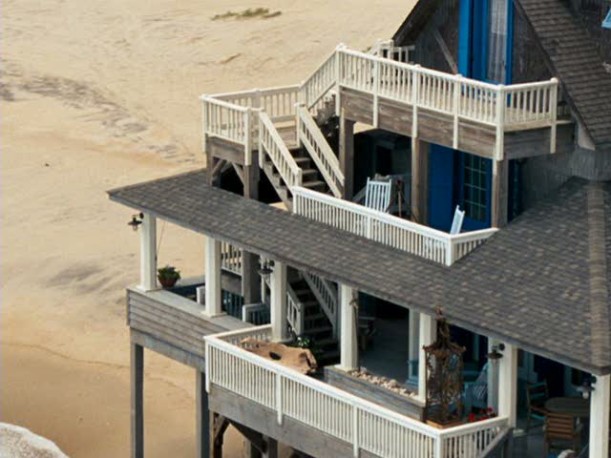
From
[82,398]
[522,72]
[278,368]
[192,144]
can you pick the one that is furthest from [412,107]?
[192,144]

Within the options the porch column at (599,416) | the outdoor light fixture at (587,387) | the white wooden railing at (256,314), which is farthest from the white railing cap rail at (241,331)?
the porch column at (599,416)

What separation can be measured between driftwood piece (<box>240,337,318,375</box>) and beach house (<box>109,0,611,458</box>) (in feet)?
0.19

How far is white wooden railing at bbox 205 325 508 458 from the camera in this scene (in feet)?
142

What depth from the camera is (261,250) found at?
156ft

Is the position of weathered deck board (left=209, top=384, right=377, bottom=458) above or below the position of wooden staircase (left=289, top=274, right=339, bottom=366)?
below

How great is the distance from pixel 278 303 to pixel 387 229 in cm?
330

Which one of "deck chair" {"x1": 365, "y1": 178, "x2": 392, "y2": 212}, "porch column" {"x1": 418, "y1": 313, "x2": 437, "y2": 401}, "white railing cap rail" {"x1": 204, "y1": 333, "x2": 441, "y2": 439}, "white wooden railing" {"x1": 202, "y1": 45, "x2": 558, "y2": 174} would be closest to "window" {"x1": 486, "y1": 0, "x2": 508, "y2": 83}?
"white wooden railing" {"x1": 202, "y1": 45, "x2": 558, "y2": 174}

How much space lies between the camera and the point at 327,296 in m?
49.4

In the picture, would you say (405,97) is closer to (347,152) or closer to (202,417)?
(347,152)

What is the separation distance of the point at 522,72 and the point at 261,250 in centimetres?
523

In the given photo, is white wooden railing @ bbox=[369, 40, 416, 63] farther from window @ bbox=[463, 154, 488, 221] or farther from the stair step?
the stair step

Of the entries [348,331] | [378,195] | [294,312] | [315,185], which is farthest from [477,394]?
[315,185]

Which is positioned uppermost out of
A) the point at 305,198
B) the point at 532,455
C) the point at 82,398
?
the point at 305,198

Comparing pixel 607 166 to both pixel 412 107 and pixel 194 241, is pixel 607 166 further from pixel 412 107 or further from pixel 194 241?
pixel 194 241
